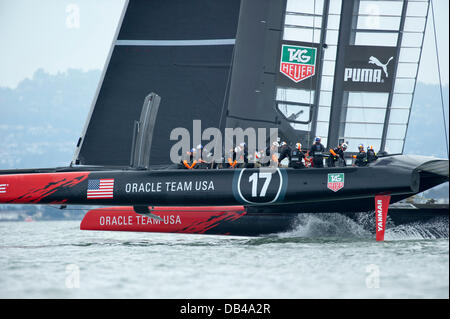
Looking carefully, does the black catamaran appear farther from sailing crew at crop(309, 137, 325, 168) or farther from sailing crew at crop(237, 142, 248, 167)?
sailing crew at crop(237, 142, 248, 167)

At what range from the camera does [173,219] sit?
1159 cm

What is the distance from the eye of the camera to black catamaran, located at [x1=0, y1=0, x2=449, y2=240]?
1166 centimetres

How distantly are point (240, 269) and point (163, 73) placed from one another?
5421 mm

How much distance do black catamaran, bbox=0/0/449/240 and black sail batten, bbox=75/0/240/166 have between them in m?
0.02

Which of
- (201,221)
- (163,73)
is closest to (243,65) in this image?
(163,73)

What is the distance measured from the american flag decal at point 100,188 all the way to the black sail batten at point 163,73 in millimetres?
1785

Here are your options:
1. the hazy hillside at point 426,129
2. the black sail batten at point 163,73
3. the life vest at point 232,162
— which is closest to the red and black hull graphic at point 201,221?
the black sail batten at point 163,73

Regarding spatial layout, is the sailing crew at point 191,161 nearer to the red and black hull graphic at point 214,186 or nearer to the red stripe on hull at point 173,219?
the red and black hull graphic at point 214,186

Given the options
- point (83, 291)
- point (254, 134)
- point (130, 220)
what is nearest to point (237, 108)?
point (254, 134)

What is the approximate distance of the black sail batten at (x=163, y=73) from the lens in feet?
38.9

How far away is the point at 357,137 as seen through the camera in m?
12.7

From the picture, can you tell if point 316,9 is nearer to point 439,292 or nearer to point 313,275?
point 313,275

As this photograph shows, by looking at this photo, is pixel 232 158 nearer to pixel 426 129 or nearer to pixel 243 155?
pixel 243 155

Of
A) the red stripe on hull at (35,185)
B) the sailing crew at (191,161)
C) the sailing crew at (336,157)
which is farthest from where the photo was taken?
the sailing crew at (191,161)
